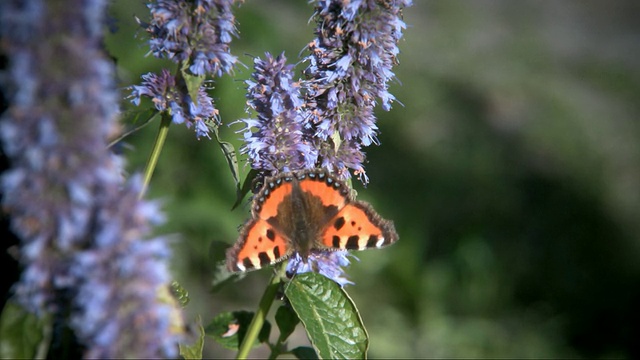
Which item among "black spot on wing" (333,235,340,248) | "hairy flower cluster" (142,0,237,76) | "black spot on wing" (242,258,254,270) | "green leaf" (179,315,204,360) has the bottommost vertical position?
"green leaf" (179,315,204,360)

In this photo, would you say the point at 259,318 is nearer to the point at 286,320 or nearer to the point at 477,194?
the point at 286,320

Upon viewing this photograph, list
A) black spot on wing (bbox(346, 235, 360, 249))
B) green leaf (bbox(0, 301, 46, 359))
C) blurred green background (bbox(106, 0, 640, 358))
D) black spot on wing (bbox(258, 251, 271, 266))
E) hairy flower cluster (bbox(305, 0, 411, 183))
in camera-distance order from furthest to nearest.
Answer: blurred green background (bbox(106, 0, 640, 358)) → black spot on wing (bbox(346, 235, 360, 249)) → black spot on wing (bbox(258, 251, 271, 266)) → hairy flower cluster (bbox(305, 0, 411, 183)) → green leaf (bbox(0, 301, 46, 359))

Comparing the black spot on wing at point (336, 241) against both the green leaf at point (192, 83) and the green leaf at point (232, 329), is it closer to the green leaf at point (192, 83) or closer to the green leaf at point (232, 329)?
the green leaf at point (232, 329)

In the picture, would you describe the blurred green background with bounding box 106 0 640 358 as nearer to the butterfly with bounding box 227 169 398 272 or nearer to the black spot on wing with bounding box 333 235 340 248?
the butterfly with bounding box 227 169 398 272

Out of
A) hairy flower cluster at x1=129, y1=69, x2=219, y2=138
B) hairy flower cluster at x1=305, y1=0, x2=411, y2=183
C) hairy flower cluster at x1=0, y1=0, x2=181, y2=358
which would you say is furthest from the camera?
hairy flower cluster at x1=305, y1=0, x2=411, y2=183

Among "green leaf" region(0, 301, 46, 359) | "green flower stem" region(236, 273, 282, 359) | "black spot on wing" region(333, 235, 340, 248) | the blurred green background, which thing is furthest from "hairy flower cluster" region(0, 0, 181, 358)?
the blurred green background

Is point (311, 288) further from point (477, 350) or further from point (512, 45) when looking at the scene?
point (512, 45)
